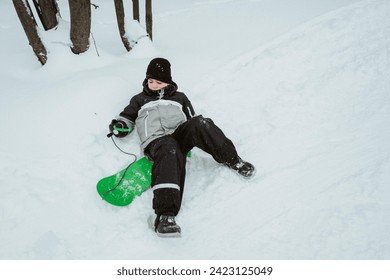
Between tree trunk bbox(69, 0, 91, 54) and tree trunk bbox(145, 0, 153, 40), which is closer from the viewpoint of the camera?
tree trunk bbox(69, 0, 91, 54)

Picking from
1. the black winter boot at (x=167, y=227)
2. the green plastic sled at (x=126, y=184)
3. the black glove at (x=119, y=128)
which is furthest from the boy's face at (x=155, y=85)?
the black winter boot at (x=167, y=227)

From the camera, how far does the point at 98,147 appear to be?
105 inches

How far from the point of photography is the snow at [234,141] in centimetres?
199

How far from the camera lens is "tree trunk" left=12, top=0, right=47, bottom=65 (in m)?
3.22

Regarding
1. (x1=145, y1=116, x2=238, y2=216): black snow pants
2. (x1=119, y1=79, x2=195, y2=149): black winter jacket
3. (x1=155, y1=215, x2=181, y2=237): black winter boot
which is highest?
(x1=119, y1=79, x2=195, y2=149): black winter jacket

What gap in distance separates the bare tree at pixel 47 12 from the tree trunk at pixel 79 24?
0.42 meters

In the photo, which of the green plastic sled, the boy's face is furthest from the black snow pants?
the boy's face

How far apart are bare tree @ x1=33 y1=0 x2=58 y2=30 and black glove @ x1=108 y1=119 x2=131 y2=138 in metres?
2.09

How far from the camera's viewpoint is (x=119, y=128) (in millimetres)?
2561

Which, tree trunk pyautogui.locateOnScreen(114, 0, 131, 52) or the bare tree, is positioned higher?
the bare tree

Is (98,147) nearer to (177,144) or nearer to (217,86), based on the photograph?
(177,144)

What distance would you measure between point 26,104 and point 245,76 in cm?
259

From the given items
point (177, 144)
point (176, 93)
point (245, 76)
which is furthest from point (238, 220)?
point (245, 76)

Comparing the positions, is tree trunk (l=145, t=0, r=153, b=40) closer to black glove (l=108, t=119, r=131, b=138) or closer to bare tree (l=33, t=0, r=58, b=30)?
bare tree (l=33, t=0, r=58, b=30)
